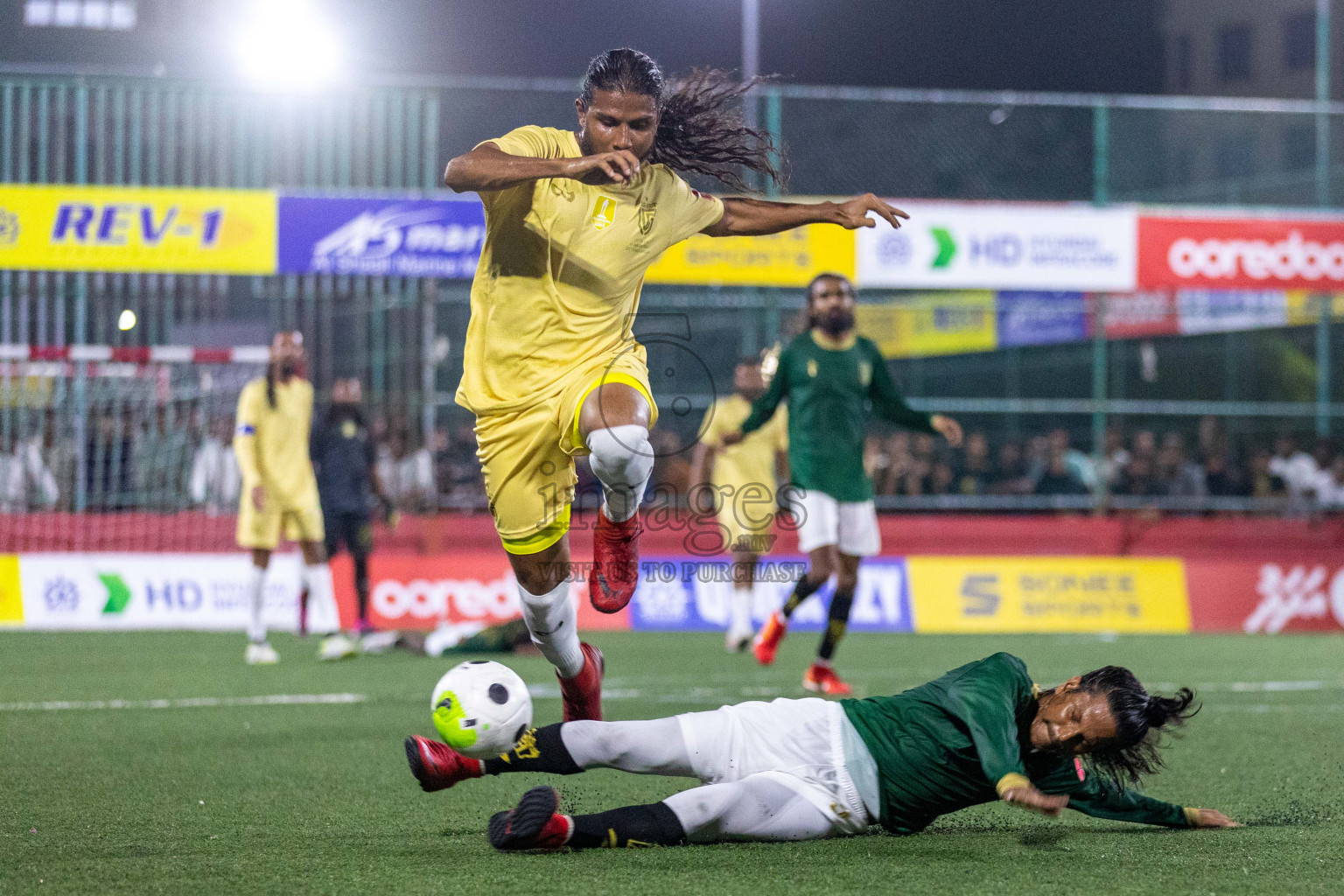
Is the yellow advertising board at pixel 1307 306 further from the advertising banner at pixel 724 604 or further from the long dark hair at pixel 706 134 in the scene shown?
the long dark hair at pixel 706 134

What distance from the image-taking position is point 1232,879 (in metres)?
3.56

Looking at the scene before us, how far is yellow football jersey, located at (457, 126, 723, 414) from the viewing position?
15.1 ft

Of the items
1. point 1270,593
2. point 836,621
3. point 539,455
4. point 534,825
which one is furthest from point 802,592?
point 1270,593

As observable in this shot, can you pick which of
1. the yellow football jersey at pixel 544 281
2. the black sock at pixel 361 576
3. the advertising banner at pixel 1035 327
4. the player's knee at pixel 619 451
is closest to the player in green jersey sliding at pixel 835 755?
the player's knee at pixel 619 451

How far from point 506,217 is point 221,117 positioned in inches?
389

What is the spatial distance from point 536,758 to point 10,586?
1083 centimetres

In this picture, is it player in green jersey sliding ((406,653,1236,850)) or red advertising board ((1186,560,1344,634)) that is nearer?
player in green jersey sliding ((406,653,1236,850))

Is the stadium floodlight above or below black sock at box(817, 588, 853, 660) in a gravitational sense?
above

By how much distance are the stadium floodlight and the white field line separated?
51.1 feet

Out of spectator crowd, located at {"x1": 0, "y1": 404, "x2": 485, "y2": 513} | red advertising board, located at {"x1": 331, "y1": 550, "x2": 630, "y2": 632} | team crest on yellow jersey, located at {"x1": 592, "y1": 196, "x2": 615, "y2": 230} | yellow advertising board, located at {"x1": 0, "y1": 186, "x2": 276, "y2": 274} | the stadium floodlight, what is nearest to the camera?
team crest on yellow jersey, located at {"x1": 592, "y1": 196, "x2": 615, "y2": 230}

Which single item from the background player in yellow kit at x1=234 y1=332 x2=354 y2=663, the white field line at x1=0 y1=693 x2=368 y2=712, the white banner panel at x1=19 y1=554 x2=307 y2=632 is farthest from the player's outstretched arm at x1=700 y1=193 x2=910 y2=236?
the white banner panel at x1=19 y1=554 x2=307 y2=632

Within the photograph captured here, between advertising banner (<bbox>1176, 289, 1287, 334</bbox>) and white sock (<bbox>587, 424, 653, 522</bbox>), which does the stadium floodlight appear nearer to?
advertising banner (<bbox>1176, 289, 1287, 334</bbox>)

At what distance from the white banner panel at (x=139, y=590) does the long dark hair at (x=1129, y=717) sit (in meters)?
10.4

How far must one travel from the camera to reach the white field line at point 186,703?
7340mm
